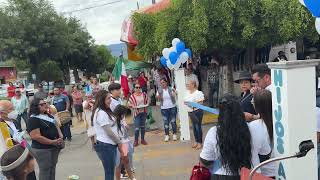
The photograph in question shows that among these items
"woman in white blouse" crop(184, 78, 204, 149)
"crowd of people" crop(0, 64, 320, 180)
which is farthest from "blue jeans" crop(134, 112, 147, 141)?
"woman in white blouse" crop(184, 78, 204, 149)

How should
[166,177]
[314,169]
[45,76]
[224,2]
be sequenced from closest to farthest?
[314,169], [166,177], [224,2], [45,76]

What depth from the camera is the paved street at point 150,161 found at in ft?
27.6

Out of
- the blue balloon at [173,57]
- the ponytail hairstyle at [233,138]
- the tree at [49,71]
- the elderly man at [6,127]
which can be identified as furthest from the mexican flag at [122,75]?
the tree at [49,71]

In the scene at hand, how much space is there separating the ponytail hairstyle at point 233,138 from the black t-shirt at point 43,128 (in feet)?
10.00

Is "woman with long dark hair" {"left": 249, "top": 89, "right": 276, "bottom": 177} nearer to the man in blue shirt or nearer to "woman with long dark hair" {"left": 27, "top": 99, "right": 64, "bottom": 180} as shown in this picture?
"woman with long dark hair" {"left": 27, "top": 99, "right": 64, "bottom": 180}

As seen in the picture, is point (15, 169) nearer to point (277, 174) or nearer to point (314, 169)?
point (277, 174)

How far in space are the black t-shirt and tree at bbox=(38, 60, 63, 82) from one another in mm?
33765

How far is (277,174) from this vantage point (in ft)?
13.5

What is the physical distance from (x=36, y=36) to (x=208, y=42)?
25.6 metres

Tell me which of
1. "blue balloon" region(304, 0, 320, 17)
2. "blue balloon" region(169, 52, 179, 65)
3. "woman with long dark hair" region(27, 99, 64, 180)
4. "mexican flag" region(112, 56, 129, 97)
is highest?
"blue balloon" region(304, 0, 320, 17)

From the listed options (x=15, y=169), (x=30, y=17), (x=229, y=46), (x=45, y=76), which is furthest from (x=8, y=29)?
(x=15, y=169)

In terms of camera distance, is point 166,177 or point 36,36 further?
point 36,36

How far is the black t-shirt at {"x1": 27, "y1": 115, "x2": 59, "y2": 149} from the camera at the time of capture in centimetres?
620

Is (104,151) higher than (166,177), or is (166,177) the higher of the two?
(104,151)
